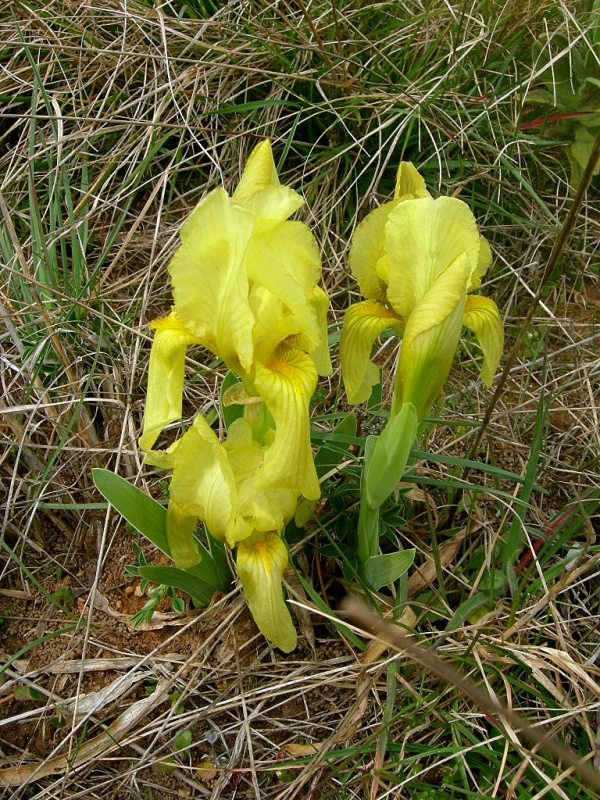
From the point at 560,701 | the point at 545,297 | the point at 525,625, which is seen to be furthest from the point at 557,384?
the point at 560,701

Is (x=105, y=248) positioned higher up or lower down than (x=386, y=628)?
lower down

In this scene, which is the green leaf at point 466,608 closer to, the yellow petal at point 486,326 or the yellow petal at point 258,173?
the yellow petal at point 486,326

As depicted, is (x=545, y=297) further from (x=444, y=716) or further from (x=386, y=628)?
(x=386, y=628)

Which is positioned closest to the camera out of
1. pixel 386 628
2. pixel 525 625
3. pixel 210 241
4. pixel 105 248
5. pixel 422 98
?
pixel 386 628

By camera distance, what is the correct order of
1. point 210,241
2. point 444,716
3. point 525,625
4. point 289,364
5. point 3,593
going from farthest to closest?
1. point 3,593
2. point 525,625
3. point 444,716
4. point 289,364
5. point 210,241

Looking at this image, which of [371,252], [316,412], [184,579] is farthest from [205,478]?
[316,412]

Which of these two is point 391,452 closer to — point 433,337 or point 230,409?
point 433,337

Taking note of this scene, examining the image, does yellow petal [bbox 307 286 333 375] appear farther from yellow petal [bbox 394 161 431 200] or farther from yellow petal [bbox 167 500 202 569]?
yellow petal [bbox 167 500 202 569]

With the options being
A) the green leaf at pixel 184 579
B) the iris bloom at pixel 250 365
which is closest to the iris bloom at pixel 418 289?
the iris bloom at pixel 250 365
